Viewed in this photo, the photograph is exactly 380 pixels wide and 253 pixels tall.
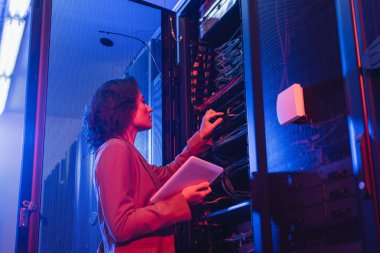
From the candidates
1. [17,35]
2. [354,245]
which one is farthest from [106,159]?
[17,35]

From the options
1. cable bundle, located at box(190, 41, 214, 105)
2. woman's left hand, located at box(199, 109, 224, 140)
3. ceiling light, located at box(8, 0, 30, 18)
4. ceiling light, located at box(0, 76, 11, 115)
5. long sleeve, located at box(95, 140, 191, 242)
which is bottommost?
long sleeve, located at box(95, 140, 191, 242)

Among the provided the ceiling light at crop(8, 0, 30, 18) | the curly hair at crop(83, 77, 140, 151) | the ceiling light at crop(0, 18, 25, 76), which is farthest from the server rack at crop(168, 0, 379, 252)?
the ceiling light at crop(0, 18, 25, 76)

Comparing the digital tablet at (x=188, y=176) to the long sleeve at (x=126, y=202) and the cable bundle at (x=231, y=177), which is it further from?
the cable bundle at (x=231, y=177)

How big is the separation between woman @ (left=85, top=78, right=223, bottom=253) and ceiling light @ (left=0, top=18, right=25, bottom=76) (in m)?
1.47

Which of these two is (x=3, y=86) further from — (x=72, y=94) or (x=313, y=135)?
(x=313, y=135)

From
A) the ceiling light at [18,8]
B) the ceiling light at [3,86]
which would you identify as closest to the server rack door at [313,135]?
the ceiling light at [18,8]

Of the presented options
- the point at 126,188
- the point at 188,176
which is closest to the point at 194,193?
the point at 188,176

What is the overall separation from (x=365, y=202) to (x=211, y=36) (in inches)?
51.3

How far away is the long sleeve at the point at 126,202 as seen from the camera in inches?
55.2

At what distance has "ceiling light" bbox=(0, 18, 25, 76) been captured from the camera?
115 inches

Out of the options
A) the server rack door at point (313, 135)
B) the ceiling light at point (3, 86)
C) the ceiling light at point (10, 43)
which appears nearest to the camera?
the server rack door at point (313, 135)

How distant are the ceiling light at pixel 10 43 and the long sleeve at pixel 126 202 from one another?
68.2 inches

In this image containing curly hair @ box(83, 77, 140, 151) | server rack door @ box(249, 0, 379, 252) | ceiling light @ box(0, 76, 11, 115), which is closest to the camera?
server rack door @ box(249, 0, 379, 252)

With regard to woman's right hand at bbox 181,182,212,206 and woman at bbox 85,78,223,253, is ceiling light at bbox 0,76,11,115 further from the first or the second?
woman's right hand at bbox 181,182,212,206
